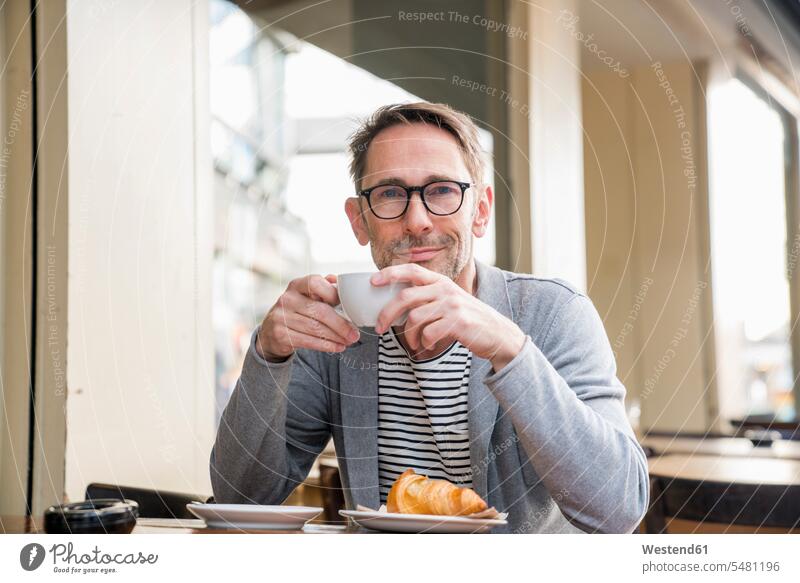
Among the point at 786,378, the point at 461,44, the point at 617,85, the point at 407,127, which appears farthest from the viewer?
Answer: the point at 786,378

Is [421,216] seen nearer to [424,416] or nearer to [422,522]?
[424,416]

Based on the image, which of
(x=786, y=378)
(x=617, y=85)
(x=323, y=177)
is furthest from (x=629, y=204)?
(x=323, y=177)

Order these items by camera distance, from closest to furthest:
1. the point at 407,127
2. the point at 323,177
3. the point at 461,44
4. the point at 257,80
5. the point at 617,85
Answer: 1. the point at 407,127
2. the point at 323,177
3. the point at 257,80
4. the point at 461,44
5. the point at 617,85

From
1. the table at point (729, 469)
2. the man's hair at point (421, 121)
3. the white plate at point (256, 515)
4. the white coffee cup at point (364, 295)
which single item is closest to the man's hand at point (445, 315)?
the white coffee cup at point (364, 295)

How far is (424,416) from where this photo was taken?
722 mm

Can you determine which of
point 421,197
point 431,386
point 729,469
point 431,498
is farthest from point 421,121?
point 729,469

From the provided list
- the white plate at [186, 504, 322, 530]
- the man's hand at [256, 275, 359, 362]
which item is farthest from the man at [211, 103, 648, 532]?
the white plate at [186, 504, 322, 530]

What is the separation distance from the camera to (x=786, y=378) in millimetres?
3178

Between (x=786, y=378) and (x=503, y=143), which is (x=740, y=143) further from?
(x=503, y=143)

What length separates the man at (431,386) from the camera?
565mm

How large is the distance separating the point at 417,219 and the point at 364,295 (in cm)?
21

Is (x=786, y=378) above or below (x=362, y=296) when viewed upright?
below
